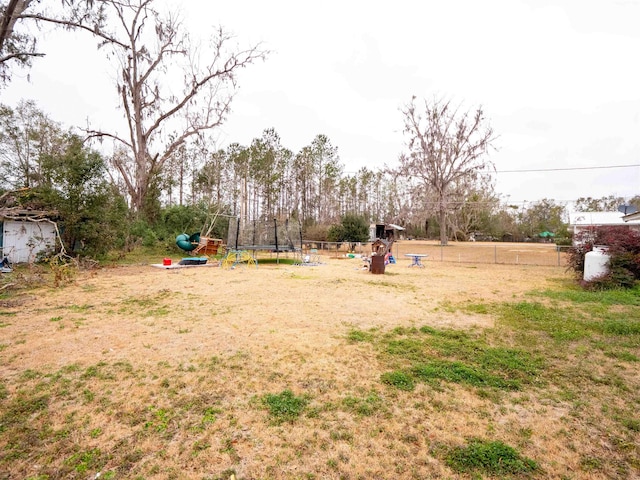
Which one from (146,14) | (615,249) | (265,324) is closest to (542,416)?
(265,324)

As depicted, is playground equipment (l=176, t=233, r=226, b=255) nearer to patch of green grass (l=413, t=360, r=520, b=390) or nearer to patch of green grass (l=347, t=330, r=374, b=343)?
patch of green grass (l=347, t=330, r=374, b=343)

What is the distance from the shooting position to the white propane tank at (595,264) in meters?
9.48

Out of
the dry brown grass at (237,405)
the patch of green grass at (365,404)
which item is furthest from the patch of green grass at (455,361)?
the patch of green grass at (365,404)

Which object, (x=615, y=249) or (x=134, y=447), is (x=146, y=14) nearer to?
(x=134, y=447)

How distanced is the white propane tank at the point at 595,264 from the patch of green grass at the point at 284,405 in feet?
34.4

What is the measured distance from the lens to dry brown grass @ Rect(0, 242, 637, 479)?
234cm

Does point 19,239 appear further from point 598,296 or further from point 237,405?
point 598,296

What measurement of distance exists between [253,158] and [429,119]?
61.5 ft

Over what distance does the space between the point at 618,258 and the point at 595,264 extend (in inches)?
21.5

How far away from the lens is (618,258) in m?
9.26

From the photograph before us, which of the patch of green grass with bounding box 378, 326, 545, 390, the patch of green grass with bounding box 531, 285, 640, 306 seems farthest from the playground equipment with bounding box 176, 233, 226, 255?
the patch of green grass with bounding box 531, 285, 640, 306

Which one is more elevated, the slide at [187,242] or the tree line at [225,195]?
the tree line at [225,195]

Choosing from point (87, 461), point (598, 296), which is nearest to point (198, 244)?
point (87, 461)

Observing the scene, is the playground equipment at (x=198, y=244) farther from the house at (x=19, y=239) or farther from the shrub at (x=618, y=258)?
the shrub at (x=618, y=258)
